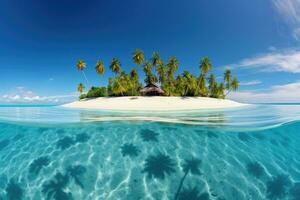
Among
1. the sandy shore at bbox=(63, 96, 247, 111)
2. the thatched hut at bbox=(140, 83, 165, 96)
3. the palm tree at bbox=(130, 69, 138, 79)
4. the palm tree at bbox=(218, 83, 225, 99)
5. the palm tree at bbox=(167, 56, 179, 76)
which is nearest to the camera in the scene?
the sandy shore at bbox=(63, 96, 247, 111)

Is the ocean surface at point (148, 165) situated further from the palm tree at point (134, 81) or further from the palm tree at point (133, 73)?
the palm tree at point (133, 73)

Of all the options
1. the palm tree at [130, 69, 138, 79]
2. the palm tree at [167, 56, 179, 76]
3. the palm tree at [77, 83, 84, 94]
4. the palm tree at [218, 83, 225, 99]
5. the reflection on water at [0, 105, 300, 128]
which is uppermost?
the palm tree at [167, 56, 179, 76]

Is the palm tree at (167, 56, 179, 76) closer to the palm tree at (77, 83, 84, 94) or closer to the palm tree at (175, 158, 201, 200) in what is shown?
the palm tree at (77, 83, 84, 94)

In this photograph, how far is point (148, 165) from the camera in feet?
28.3

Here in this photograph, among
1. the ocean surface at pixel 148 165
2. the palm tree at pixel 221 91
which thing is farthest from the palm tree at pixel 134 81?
the ocean surface at pixel 148 165

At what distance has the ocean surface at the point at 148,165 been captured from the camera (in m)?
7.34

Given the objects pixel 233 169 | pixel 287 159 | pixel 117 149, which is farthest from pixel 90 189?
pixel 287 159

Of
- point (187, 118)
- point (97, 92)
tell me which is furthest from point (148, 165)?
point (97, 92)

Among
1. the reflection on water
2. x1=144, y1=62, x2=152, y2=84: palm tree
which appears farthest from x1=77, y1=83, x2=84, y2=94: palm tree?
the reflection on water

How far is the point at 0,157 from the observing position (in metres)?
10.3

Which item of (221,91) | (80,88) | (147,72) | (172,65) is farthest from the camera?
(80,88)

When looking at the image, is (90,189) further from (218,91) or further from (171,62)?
(218,91)

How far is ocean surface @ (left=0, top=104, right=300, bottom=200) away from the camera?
7336 mm

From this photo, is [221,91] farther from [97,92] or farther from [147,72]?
[97,92]
